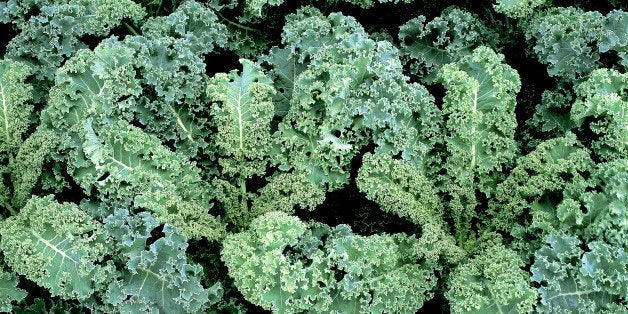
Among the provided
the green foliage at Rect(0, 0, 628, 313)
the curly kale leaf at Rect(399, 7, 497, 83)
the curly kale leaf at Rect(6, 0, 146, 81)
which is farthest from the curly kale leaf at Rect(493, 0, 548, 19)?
the curly kale leaf at Rect(6, 0, 146, 81)

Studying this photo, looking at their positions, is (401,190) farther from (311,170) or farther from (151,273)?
(151,273)

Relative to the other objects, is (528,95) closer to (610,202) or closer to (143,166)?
(610,202)

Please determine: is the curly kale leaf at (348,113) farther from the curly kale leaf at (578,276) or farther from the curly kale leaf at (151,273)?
the curly kale leaf at (578,276)

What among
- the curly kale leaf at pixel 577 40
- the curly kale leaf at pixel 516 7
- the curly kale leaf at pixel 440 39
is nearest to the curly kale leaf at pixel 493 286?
the curly kale leaf at pixel 577 40

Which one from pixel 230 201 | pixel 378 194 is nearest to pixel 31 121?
pixel 230 201

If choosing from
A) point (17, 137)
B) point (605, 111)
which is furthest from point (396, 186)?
point (17, 137)

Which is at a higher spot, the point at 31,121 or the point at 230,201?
the point at 31,121
